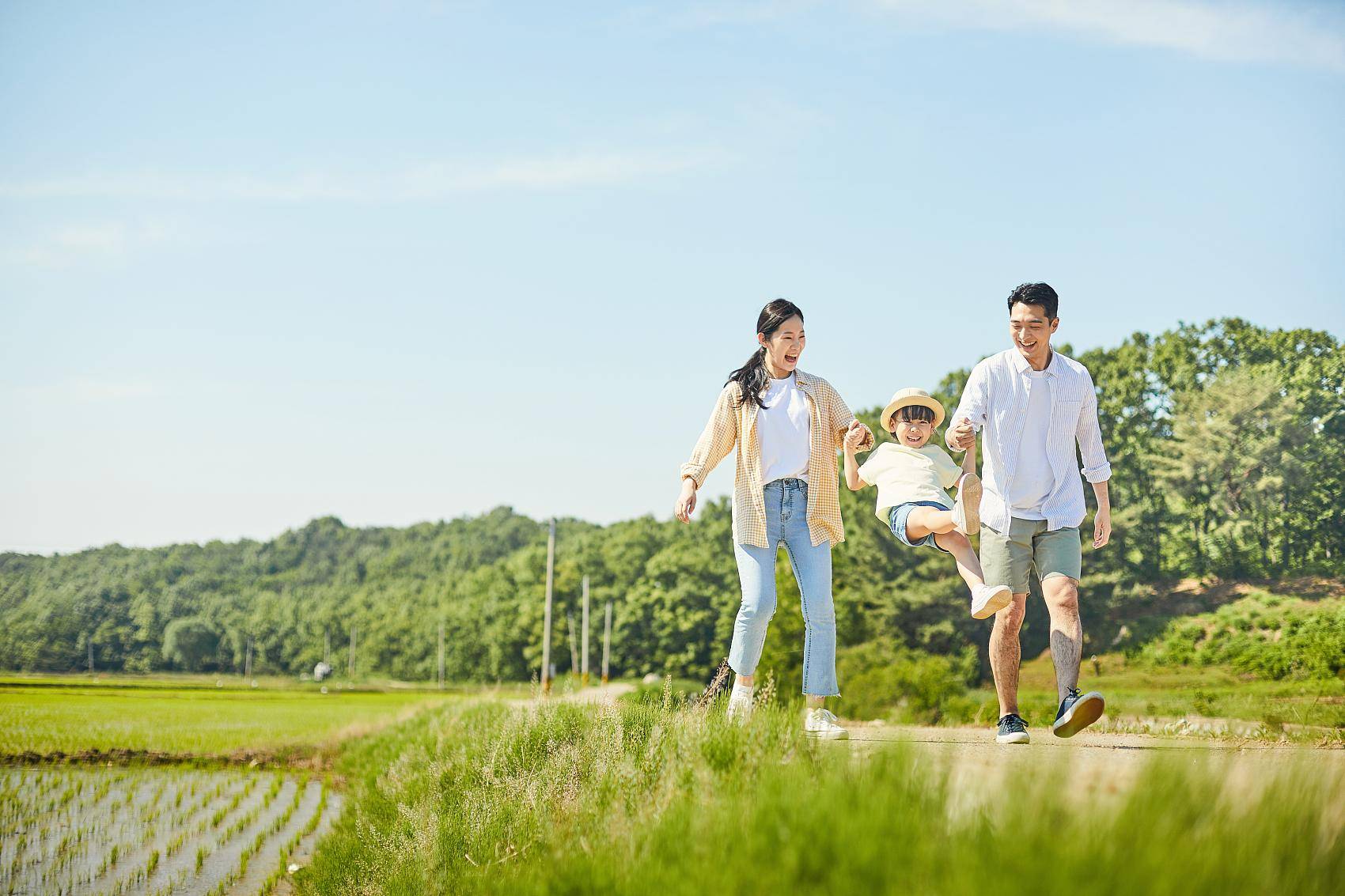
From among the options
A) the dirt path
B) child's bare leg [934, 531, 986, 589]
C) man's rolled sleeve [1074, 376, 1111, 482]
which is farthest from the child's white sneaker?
man's rolled sleeve [1074, 376, 1111, 482]

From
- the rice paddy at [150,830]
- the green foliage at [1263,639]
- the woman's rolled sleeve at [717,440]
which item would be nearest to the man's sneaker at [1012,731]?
the woman's rolled sleeve at [717,440]

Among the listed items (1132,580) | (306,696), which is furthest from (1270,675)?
(306,696)

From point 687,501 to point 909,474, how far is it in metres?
1.46

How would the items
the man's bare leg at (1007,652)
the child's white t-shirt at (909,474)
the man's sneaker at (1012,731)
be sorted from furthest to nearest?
the child's white t-shirt at (909,474)
the man's bare leg at (1007,652)
the man's sneaker at (1012,731)

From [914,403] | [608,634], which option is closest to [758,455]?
[914,403]

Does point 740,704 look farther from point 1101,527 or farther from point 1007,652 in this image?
point 1101,527

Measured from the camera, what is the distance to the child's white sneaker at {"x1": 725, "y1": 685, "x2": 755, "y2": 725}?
619 centimetres

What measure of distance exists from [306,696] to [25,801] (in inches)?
1979

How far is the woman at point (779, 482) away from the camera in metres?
6.87

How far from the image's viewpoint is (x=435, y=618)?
354 feet

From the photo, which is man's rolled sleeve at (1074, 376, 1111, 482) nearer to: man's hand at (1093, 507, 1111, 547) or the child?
man's hand at (1093, 507, 1111, 547)

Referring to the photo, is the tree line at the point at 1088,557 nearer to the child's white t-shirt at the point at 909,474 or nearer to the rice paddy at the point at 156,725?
the rice paddy at the point at 156,725

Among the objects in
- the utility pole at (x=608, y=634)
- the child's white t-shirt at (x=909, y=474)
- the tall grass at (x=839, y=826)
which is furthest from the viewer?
the utility pole at (x=608, y=634)

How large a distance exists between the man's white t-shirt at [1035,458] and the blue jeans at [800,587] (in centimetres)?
117
